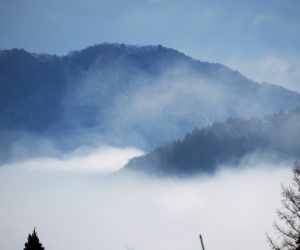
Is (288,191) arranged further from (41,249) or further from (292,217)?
(41,249)

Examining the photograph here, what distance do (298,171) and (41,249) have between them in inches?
983

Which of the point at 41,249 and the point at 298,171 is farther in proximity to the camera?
the point at 41,249

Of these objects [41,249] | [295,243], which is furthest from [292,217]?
[41,249]

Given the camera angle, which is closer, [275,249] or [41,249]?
[275,249]

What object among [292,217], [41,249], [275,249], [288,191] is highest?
[41,249]

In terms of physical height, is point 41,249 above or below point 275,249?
above

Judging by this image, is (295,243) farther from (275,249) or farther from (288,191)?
(288,191)

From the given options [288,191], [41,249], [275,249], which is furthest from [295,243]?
[41,249]

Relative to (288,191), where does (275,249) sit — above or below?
below

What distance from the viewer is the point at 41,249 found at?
3666cm

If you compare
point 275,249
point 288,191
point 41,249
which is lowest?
point 275,249

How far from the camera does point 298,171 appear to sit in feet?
71.8

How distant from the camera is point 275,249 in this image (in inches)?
822

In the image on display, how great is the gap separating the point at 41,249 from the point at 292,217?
79.8ft
